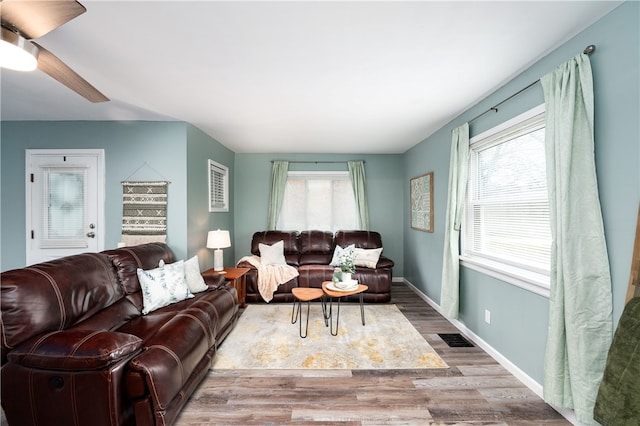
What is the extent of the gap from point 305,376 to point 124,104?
3294 mm

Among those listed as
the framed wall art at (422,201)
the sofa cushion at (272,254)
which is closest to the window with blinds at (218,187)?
the sofa cushion at (272,254)

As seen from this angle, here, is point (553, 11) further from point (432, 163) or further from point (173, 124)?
point (173, 124)

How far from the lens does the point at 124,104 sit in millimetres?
2789

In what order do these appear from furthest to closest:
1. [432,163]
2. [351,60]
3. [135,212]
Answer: [432,163] < [135,212] < [351,60]

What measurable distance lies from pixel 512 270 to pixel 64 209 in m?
5.12

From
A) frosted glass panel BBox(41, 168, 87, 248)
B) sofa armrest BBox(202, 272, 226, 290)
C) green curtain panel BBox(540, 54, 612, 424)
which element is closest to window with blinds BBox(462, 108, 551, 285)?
green curtain panel BBox(540, 54, 612, 424)

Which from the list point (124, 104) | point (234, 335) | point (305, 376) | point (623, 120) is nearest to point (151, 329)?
point (234, 335)

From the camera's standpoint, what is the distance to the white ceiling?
1.49 m

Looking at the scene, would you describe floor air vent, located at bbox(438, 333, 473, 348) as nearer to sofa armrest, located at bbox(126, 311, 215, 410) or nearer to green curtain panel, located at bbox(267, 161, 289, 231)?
sofa armrest, located at bbox(126, 311, 215, 410)

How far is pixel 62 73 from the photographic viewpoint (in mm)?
1670

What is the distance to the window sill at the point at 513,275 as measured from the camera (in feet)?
6.37

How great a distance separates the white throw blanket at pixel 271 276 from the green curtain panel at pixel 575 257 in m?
3.08

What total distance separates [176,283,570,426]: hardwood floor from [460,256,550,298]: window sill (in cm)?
79

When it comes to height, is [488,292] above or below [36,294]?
below
